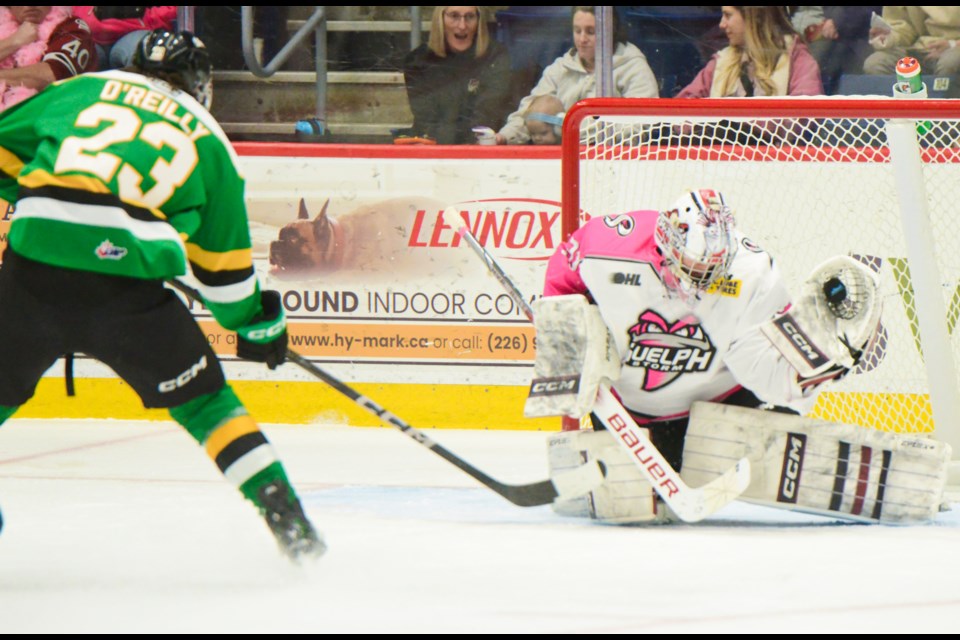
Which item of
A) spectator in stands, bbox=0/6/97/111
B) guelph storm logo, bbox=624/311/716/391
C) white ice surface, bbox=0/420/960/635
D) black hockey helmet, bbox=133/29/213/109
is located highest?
black hockey helmet, bbox=133/29/213/109

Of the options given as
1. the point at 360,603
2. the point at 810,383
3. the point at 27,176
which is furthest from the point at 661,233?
the point at 27,176

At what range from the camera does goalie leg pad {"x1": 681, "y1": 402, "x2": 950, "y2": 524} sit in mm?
3102

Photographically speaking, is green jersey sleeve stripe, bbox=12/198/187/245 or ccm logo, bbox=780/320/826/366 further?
ccm logo, bbox=780/320/826/366

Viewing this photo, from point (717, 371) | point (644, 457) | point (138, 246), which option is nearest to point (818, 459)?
point (717, 371)

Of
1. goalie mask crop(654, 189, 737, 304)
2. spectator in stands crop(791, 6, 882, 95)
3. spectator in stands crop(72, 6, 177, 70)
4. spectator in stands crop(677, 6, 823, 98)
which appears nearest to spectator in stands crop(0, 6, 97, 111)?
spectator in stands crop(72, 6, 177, 70)

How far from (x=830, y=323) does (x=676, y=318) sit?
0.33m

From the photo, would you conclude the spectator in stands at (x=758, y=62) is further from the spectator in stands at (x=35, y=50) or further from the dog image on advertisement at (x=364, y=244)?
the spectator in stands at (x=35, y=50)

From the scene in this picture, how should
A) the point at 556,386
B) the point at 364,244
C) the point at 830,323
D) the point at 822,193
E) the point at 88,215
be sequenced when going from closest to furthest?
the point at 88,215
the point at 830,323
the point at 556,386
the point at 822,193
the point at 364,244

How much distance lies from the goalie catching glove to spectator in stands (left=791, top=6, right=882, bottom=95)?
6.83ft

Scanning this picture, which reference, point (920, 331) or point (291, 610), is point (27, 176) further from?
point (920, 331)

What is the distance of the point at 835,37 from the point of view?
4.92 meters

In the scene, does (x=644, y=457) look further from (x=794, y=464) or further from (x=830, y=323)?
(x=830, y=323)

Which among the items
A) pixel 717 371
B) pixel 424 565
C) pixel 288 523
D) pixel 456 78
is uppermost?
pixel 456 78

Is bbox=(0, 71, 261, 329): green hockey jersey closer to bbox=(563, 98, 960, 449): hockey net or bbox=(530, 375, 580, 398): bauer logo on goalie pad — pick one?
bbox=(530, 375, 580, 398): bauer logo on goalie pad
